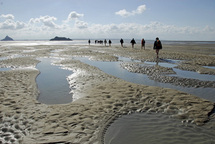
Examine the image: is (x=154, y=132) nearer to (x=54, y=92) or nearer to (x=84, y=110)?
(x=84, y=110)

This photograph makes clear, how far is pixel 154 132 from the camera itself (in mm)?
5109

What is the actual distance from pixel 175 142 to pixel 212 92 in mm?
6004

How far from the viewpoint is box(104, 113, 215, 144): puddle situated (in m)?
4.70

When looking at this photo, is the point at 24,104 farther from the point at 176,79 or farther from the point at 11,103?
the point at 176,79

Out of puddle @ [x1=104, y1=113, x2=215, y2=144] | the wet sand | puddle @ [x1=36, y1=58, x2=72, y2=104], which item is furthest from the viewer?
puddle @ [x1=36, y1=58, x2=72, y2=104]

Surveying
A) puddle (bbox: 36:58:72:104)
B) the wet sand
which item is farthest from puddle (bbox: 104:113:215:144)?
puddle (bbox: 36:58:72:104)

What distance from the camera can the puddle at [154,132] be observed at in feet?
15.4

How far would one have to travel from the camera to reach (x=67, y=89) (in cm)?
956

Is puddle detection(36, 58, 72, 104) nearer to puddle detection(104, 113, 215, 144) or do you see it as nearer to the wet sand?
the wet sand

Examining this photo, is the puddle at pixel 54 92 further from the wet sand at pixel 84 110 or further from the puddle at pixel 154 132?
the puddle at pixel 154 132

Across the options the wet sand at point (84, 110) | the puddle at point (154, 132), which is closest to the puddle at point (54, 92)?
the wet sand at point (84, 110)

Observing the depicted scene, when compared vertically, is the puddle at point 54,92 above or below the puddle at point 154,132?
above

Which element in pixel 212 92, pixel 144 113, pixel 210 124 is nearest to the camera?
pixel 210 124

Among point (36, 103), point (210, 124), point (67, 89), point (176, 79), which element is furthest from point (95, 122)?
point (176, 79)
